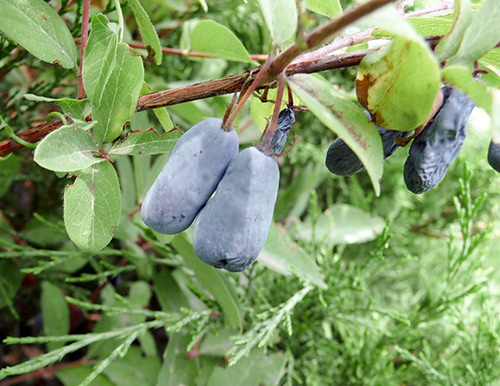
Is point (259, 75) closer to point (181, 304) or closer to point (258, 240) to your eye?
point (258, 240)

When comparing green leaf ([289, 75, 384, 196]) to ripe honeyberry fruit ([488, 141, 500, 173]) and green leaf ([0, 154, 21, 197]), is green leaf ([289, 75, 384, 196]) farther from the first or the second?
green leaf ([0, 154, 21, 197])

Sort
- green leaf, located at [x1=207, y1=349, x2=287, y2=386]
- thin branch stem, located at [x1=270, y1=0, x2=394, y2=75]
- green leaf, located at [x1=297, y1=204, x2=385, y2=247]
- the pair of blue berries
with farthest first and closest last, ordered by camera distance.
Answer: green leaf, located at [x1=297, y1=204, x2=385, y2=247] < green leaf, located at [x1=207, y1=349, x2=287, y2=386] < the pair of blue berries < thin branch stem, located at [x1=270, y1=0, x2=394, y2=75]

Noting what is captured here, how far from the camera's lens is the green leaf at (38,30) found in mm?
543

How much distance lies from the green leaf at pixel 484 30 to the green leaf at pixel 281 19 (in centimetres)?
14

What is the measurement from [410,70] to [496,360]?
73cm

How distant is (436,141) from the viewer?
1.55 feet

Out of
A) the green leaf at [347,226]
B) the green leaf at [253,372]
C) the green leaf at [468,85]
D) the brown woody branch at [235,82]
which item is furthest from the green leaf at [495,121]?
the green leaf at [347,226]

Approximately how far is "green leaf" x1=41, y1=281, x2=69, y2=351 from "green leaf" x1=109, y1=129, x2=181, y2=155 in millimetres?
547

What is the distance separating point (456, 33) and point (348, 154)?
14cm

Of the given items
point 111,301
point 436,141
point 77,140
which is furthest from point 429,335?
point 77,140

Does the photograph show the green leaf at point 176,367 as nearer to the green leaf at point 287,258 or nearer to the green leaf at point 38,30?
the green leaf at point 287,258

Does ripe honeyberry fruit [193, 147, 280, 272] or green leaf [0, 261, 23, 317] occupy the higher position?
ripe honeyberry fruit [193, 147, 280, 272]

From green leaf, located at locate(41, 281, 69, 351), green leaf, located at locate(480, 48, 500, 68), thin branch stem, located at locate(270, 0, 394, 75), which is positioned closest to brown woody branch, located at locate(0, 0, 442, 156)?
thin branch stem, located at locate(270, 0, 394, 75)

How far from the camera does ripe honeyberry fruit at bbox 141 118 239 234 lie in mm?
457
